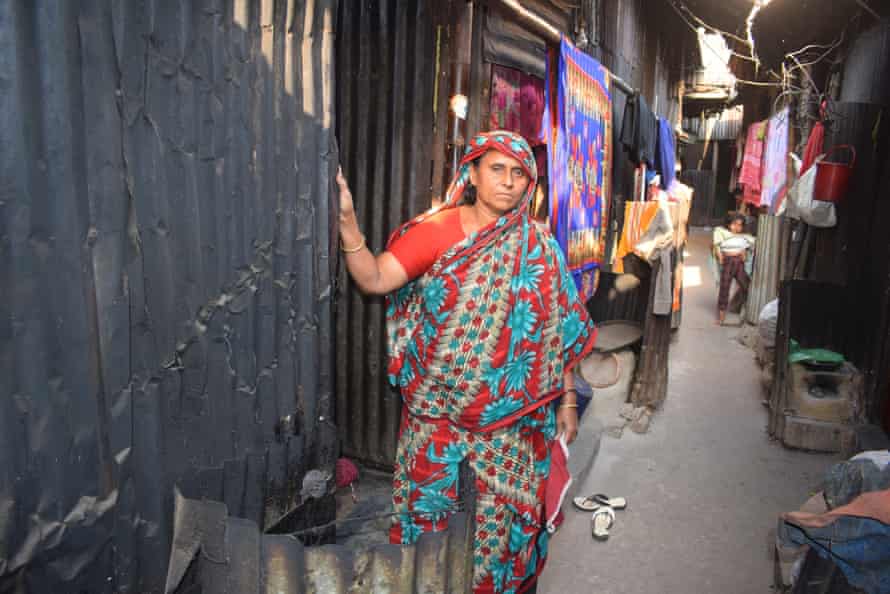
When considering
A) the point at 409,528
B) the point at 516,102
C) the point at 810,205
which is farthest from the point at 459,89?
the point at 810,205

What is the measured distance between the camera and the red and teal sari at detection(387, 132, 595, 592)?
2.48 meters

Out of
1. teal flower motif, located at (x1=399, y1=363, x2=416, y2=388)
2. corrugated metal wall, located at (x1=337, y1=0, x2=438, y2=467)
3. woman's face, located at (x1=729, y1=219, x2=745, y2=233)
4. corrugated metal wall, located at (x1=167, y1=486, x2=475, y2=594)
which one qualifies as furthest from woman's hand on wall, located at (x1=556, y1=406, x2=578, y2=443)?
woman's face, located at (x1=729, y1=219, x2=745, y2=233)

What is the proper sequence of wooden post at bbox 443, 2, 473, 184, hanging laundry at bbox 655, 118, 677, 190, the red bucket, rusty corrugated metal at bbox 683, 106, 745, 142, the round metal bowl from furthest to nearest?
rusty corrugated metal at bbox 683, 106, 745, 142 → hanging laundry at bbox 655, 118, 677, 190 → the round metal bowl → the red bucket → wooden post at bbox 443, 2, 473, 184

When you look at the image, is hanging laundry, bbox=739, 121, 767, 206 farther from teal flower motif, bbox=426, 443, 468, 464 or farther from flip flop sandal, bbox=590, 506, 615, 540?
teal flower motif, bbox=426, 443, 468, 464

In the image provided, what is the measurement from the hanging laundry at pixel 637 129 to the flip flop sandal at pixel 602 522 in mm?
4140

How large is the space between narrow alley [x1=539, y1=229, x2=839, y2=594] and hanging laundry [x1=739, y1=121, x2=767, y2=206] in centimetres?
750

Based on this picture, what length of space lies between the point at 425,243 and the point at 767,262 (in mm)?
9400

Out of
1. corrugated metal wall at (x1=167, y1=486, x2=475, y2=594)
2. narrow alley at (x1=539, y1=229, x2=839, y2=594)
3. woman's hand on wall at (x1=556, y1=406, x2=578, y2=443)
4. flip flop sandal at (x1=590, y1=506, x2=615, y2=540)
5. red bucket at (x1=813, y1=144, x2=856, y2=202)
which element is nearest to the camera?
corrugated metal wall at (x1=167, y1=486, x2=475, y2=594)

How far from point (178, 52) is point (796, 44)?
9.77 meters

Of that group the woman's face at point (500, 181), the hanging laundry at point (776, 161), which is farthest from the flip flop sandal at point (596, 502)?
the hanging laundry at point (776, 161)

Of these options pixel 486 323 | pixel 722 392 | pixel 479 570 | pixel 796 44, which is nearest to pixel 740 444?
pixel 722 392

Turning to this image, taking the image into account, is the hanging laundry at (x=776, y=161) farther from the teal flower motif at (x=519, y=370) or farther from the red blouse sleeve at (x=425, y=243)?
the red blouse sleeve at (x=425, y=243)

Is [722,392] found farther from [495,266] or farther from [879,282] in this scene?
[495,266]

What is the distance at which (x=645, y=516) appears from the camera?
426 centimetres
